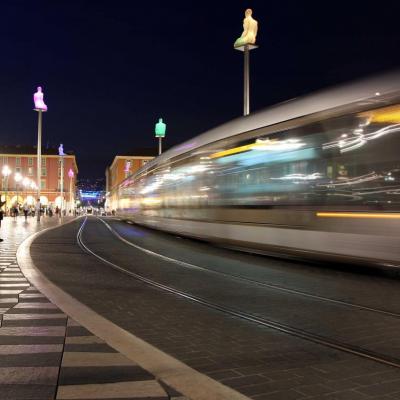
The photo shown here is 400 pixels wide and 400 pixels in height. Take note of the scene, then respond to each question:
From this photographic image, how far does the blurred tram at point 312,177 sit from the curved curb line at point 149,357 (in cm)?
529

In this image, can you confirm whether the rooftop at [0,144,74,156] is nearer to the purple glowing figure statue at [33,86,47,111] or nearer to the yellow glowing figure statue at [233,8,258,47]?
the purple glowing figure statue at [33,86,47,111]

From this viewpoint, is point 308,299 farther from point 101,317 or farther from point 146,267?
point 146,267

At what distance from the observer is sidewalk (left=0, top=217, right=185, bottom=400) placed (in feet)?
15.3

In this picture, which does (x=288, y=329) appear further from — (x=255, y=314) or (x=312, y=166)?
(x=312, y=166)

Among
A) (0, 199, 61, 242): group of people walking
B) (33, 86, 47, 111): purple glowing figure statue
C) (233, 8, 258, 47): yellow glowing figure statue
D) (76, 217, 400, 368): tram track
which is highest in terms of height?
(33, 86, 47, 111): purple glowing figure statue

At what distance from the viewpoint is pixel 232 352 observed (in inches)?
236

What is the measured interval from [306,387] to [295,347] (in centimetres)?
139

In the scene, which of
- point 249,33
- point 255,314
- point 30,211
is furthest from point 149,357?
point 30,211

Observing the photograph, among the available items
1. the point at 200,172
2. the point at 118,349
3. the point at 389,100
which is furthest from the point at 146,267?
the point at 118,349

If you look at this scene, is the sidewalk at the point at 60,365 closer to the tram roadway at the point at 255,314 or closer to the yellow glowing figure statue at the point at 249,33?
the tram roadway at the point at 255,314

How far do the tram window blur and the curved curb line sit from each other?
5.55 meters

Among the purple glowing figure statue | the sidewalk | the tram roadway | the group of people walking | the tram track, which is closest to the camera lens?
the sidewalk

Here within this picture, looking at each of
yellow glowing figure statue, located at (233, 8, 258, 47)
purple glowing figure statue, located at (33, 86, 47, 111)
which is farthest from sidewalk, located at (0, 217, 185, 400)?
purple glowing figure statue, located at (33, 86, 47, 111)

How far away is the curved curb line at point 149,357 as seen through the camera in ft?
15.3
